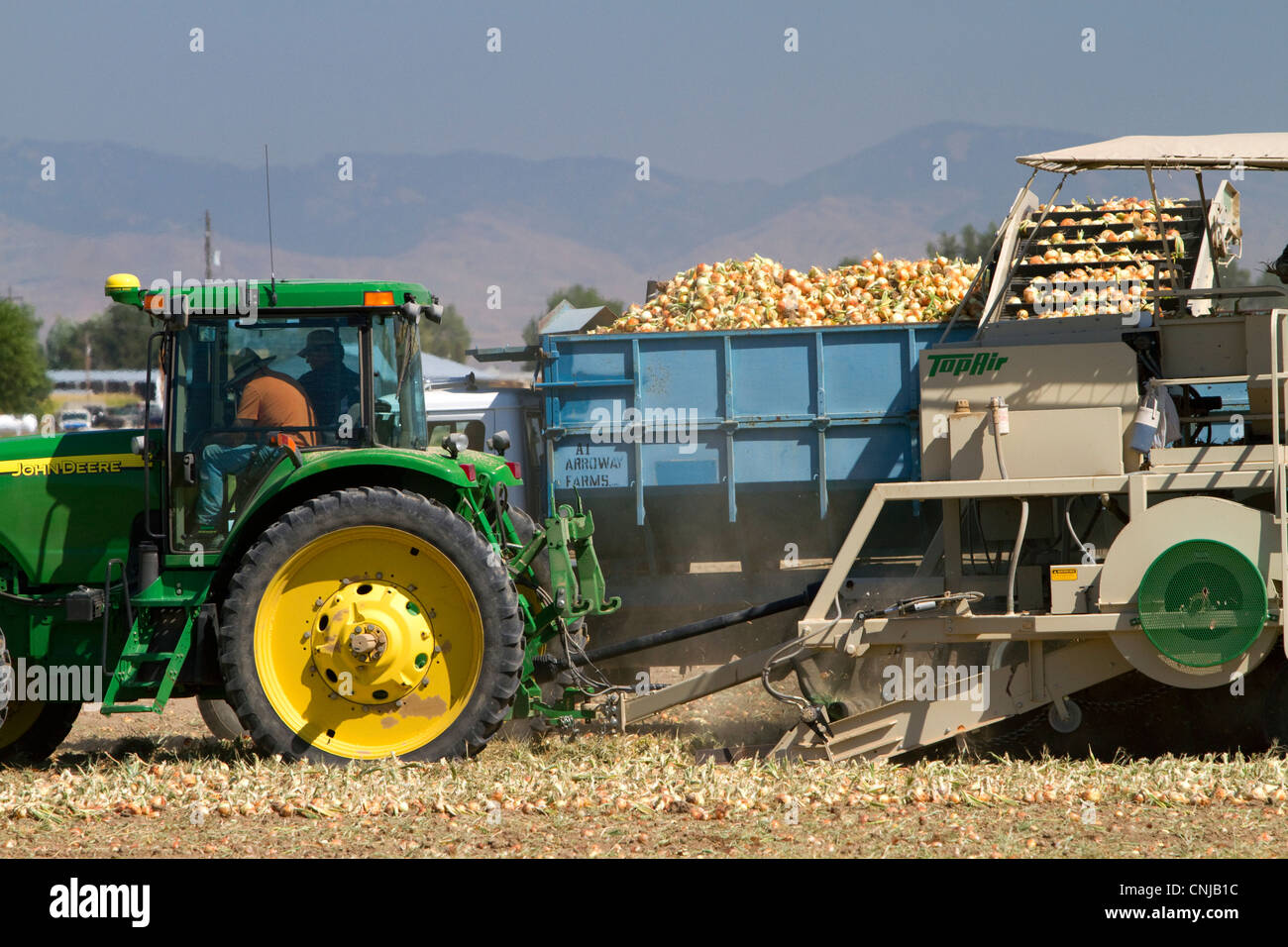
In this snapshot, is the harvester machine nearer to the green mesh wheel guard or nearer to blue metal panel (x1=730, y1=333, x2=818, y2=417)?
the green mesh wheel guard

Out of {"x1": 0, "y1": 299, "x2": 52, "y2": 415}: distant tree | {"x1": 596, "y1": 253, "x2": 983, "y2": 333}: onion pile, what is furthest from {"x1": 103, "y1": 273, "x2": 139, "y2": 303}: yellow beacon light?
{"x1": 0, "y1": 299, "x2": 52, "y2": 415}: distant tree

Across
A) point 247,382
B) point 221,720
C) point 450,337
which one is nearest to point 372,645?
point 247,382

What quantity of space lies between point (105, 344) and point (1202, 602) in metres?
84.2

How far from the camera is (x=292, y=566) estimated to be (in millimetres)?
6301

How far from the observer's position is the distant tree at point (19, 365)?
178 ft

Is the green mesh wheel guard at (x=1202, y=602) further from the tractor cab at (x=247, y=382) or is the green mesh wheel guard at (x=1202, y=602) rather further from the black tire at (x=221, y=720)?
the black tire at (x=221, y=720)

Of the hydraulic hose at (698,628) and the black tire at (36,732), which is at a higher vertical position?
the hydraulic hose at (698,628)

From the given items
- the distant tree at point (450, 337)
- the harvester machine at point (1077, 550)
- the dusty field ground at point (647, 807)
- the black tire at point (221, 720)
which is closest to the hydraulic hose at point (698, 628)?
the harvester machine at point (1077, 550)

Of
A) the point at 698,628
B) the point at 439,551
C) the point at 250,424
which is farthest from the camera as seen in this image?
the point at 698,628

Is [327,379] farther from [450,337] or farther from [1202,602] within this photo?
[450,337]

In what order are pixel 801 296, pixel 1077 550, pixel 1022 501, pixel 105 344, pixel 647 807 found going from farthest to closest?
pixel 105 344, pixel 801 296, pixel 1077 550, pixel 1022 501, pixel 647 807

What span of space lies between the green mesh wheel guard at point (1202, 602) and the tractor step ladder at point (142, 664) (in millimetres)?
Answer: 4613

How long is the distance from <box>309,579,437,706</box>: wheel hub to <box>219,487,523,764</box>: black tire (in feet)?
0.95
